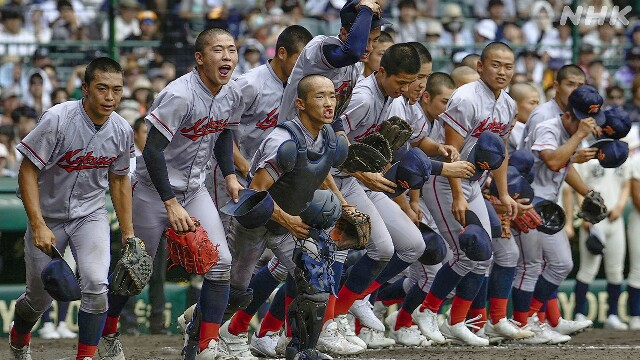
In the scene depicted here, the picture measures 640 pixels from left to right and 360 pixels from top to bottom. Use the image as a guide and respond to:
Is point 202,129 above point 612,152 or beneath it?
above

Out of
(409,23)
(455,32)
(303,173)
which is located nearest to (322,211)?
(303,173)

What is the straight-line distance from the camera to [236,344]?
763cm

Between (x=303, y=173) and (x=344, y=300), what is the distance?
167cm

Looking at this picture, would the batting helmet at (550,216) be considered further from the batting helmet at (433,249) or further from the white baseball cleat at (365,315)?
the white baseball cleat at (365,315)

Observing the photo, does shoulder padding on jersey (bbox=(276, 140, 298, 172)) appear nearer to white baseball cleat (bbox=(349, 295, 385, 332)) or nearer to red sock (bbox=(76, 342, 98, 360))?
red sock (bbox=(76, 342, 98, 360))

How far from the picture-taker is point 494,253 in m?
9.09

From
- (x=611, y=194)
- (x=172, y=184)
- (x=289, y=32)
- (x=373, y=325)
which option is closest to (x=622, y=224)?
(x=611, y=194)

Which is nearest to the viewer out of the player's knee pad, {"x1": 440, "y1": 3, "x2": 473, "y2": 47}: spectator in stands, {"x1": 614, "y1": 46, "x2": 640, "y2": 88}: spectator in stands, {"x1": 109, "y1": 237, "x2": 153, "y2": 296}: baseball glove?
the player's knee pad

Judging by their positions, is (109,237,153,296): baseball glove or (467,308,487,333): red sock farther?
(467,308,487,333): red sock

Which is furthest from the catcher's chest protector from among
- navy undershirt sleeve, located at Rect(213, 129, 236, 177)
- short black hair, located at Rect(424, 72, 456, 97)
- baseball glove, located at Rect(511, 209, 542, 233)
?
baseball glove, located at Rect(511, 209, 542, 233)

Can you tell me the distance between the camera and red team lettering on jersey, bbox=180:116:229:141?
7082 mm

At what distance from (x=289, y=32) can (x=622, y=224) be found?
4648 millimetres

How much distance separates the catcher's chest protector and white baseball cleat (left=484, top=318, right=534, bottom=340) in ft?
9.52

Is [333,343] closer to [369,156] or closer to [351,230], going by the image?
[351,230]
